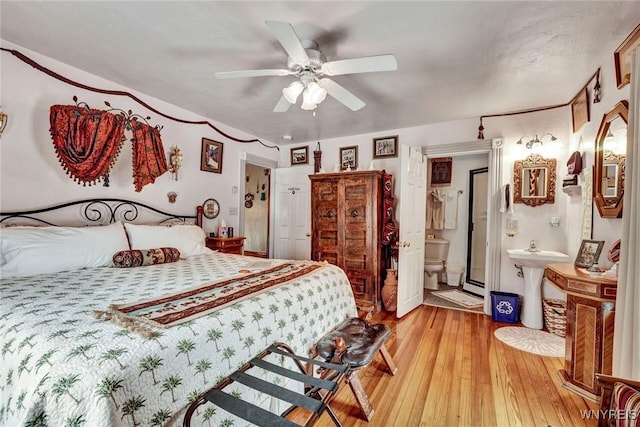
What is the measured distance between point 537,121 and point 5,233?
5013mm

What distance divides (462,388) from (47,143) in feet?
12.6

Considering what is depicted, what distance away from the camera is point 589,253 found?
Answer: 7.20 feet

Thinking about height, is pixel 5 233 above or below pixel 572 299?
above

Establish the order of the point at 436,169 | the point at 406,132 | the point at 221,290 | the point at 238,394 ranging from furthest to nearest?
1. the point at 436,169
2. the point at 406,132
3. the point at 221,290
4. the point at 238,394

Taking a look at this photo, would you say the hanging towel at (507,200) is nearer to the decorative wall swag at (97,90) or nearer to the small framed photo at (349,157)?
the small framed photo at (349,157)

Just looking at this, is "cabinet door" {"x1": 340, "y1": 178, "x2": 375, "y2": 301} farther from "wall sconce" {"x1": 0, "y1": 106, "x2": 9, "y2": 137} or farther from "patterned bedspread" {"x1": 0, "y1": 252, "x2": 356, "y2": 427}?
"wall sconce" {"x1": 0, "y1": 106, "x2": 9, "y2": 137}

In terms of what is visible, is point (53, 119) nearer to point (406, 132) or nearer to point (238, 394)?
point (238, 394)

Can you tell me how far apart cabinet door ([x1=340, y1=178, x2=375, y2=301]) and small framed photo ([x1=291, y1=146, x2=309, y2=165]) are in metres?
1.29

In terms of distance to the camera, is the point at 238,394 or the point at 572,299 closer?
the point at 238,394

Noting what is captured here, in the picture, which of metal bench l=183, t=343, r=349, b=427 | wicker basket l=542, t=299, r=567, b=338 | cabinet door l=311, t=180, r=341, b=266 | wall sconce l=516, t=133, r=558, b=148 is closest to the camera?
metal bench l=183, t=343, r=349, b=427

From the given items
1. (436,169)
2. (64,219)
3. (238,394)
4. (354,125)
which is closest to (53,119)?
(64,219)

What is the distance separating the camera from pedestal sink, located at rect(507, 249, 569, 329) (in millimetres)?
2955

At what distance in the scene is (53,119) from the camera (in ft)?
7.46

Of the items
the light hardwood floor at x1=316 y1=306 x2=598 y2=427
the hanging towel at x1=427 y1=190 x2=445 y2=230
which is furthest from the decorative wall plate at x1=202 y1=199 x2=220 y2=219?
the hanging towel at x1=427 y1=190 x2=445 y2=230
